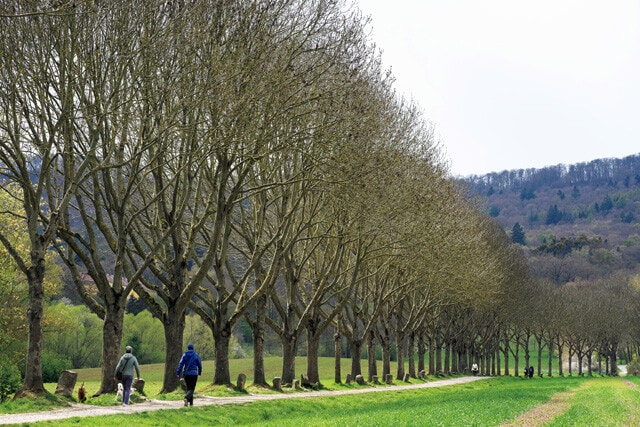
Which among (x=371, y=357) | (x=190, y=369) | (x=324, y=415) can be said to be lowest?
(x=324, y=415)

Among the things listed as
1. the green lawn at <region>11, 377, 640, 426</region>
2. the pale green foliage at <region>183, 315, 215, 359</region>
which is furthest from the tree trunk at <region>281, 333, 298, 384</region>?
the pale green foliage at <region>183, 315, 215, 359</region>

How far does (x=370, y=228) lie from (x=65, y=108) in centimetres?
1919

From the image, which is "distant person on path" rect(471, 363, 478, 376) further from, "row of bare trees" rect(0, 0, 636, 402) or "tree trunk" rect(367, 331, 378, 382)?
"row of bare trees" rect(0, 0, 636, 402)

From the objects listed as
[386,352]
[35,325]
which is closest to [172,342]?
[35,325]

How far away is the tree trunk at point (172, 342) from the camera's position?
3142 centimetres

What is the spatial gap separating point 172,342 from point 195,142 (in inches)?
314

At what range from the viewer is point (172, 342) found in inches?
1249

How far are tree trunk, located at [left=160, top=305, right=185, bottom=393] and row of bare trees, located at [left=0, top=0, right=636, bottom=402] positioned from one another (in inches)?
2.1

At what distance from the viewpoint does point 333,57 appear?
1187 inches

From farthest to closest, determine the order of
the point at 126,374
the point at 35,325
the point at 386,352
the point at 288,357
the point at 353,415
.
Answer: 1. the point at 386,352
2. the point at 288,357
3. the point at 126,374
4. the point at 353,415
5. the point at 35,325

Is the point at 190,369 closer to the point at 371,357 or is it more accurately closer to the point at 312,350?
the point at 312,350

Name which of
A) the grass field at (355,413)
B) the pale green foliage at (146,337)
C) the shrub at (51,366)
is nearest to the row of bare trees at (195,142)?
the grass field at (355,413)

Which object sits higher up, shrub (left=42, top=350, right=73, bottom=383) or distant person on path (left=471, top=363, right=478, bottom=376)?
shrub (left=42, top=350, right=73, bottom=383)

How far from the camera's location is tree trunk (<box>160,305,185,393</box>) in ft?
103
